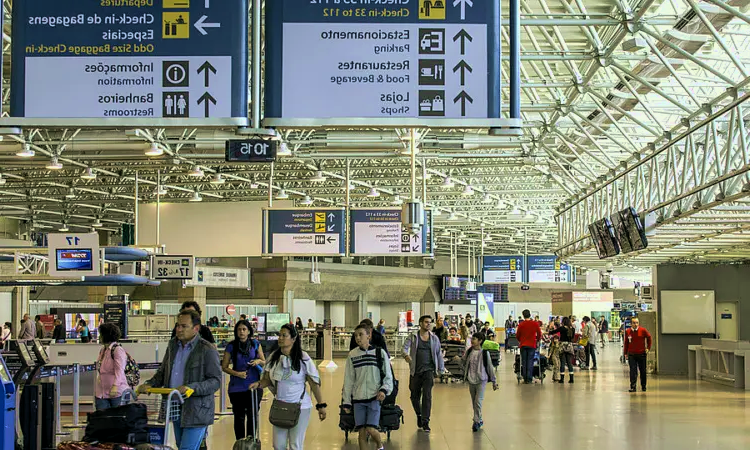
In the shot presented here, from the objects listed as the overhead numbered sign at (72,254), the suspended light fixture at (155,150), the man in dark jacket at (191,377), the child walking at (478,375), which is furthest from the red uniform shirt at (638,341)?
the man in dark jacket at (191,377)

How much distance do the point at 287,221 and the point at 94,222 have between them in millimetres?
26667

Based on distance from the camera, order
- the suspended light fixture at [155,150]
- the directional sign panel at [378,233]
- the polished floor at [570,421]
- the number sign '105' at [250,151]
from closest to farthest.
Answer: the polished floor at [570,421] < the number sign '105' at [250,151] < the suspended light fixture at [155,150] < the directional sign panel at [378,233]

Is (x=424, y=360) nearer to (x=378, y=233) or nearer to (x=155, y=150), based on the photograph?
(x=378, y=233)

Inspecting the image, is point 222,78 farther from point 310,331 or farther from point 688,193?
point 310,331

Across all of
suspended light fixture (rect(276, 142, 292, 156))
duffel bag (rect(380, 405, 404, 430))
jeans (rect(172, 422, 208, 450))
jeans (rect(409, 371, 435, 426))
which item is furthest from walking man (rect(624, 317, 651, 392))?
jeans (rect(172, 422, 208, 450))

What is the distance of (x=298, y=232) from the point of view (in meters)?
25.4

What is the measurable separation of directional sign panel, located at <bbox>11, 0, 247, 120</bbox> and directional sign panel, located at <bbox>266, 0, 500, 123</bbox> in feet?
1.10

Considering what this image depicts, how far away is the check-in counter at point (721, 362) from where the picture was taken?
24.4 m

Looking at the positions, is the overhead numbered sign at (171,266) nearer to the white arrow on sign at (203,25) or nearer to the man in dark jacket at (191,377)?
the man in dark jacket at (191,377)

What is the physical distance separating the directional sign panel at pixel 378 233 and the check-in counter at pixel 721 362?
26.5 ft

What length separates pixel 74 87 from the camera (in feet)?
24.4

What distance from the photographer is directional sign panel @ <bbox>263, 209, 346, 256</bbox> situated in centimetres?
2541

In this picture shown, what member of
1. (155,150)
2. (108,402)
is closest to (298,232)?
(155,150)

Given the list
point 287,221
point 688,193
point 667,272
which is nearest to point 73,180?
point 287,221
